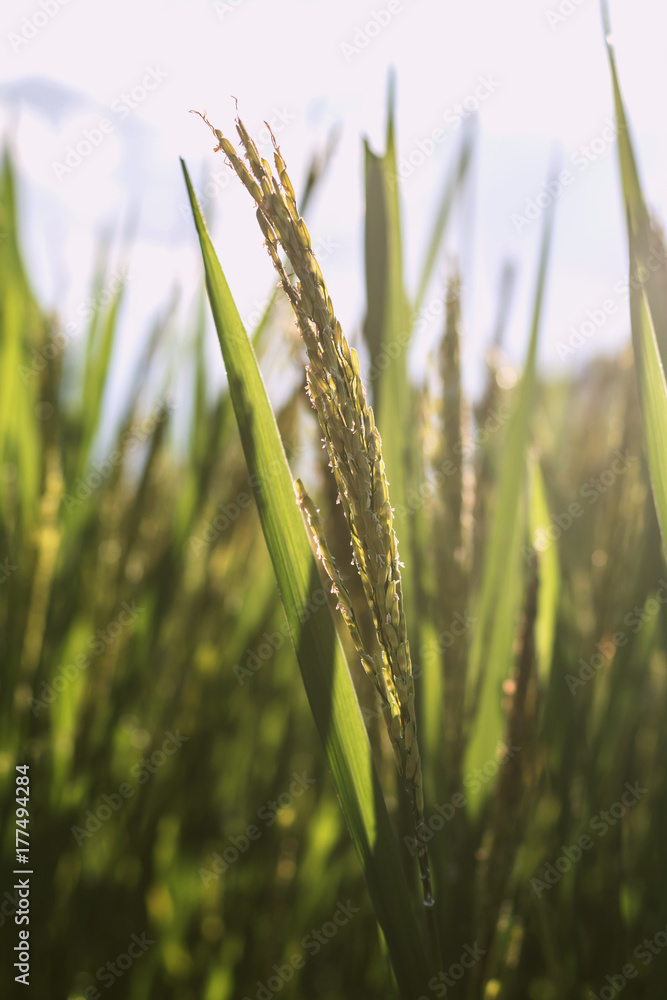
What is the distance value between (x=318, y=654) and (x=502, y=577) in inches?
16.4

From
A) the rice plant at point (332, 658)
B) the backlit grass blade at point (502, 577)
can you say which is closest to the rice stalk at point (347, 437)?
the rice plant at point (332, 658)

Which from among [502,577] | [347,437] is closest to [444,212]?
[502,577]

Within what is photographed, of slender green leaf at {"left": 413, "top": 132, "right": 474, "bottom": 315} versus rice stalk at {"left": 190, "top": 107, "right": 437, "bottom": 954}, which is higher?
slender green leaf at {"left": 413, "top": 132, "right": 474, "bottom": 315}

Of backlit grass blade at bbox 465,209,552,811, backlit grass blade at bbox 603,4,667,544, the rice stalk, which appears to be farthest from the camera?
backlit grass blade at bbox 465,209,552,811

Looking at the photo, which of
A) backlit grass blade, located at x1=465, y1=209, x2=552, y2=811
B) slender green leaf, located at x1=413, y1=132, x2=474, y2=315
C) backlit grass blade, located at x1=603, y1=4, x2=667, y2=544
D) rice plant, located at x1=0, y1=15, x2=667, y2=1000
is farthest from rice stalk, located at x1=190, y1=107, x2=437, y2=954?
slender green leaf, located at x1=413, y1=132, x2=474, y2=315

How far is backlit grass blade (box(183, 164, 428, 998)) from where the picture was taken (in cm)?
52

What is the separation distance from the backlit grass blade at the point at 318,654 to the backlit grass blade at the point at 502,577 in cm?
34

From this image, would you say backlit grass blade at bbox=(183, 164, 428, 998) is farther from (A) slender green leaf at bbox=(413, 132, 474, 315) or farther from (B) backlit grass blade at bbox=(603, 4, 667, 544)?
(A) slender green leaf at bbox=(413, 132, 474, 315)

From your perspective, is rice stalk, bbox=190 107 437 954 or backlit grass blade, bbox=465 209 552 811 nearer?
rice stalk, bbox=190 107 437 954

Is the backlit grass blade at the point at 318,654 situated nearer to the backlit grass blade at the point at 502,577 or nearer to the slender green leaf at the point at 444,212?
the backlit grass blade at the point at 502,577

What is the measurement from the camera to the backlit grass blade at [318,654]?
519mm

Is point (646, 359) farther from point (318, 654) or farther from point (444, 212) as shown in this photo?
point (444, 212)

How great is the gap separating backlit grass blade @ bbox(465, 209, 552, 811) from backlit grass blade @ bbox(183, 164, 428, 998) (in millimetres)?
337

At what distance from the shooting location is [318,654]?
0.53m
